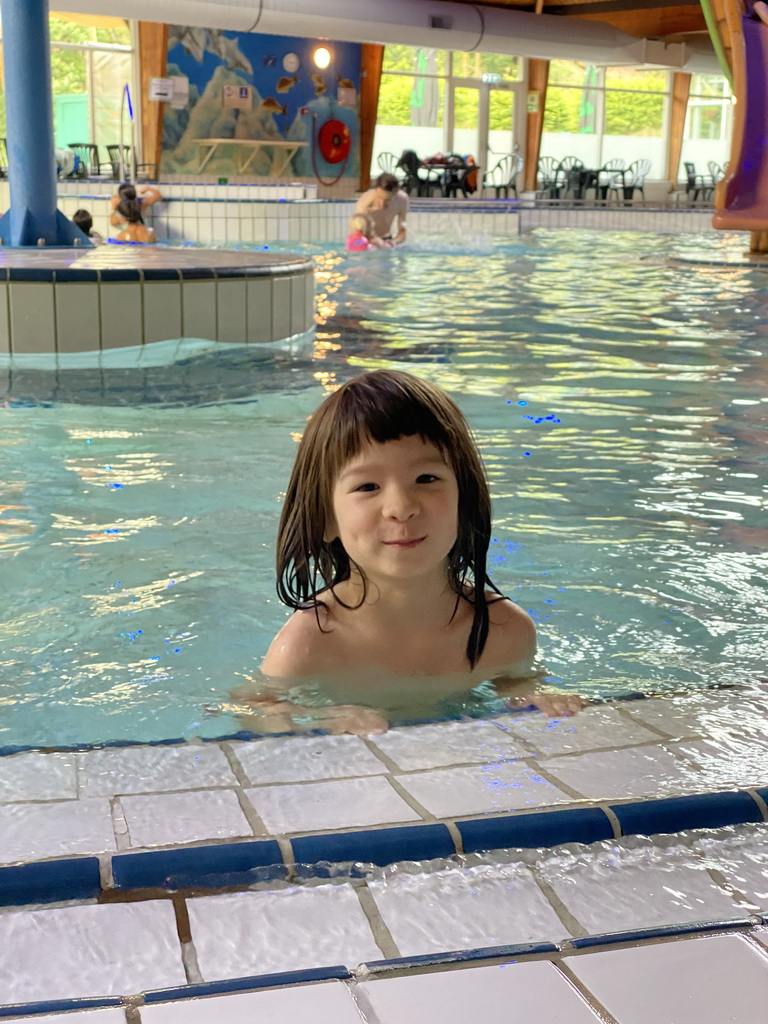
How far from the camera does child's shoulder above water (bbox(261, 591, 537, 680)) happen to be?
1979 millimetres

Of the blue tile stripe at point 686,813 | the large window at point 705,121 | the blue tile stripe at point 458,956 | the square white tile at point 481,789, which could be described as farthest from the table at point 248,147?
the blue tile stripe at point 458,956

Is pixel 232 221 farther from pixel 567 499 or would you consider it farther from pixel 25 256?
pixel 567 499

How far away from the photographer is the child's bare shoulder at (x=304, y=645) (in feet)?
6.46

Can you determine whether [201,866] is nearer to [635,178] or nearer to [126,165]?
[126,165]

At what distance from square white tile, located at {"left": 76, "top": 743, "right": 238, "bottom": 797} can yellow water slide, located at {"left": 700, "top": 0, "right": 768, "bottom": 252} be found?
579cm

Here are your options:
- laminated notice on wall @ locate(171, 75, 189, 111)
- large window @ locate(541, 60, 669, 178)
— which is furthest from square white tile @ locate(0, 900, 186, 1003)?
large window @ locate(541, 60, 669, 178)

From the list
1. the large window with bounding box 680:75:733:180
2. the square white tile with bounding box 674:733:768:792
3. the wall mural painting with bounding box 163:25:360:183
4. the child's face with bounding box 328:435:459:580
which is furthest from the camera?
the large window with bounding box 680:75:733:180

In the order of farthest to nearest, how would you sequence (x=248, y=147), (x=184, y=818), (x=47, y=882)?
(x=248, y=147) → (x=184, y=818) → (x=47, y=882)

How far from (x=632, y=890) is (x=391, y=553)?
681mm

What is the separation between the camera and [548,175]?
78.4 ft

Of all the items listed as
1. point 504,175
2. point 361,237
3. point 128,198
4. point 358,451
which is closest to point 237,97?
point 504,175

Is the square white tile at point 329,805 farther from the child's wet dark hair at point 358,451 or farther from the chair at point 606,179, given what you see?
the chair at point 606,179

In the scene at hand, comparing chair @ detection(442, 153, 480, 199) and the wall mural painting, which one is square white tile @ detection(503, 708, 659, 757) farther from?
chair @ detection(442, 153, 480, 199)

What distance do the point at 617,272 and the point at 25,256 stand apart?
5.94 metres
